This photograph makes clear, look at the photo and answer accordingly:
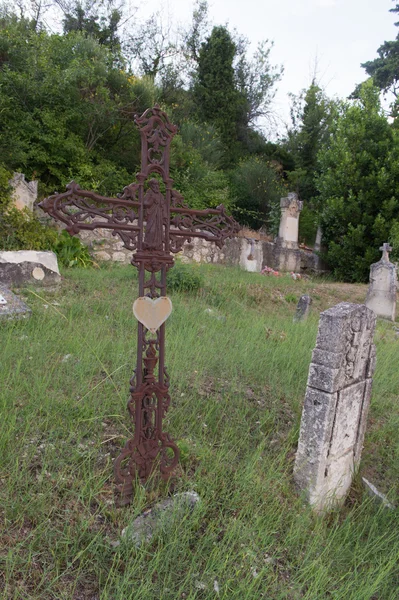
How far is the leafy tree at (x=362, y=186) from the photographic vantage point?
11.6 m

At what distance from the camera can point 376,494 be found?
250 centimetres

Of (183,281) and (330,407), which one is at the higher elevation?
(183,281)

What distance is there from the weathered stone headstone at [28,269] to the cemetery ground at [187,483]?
5.52 feet

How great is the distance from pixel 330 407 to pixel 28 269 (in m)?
4.43

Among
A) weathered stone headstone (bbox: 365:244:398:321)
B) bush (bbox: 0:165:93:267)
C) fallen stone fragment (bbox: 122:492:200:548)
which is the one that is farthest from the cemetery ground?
weathered stone headstone (bbox: 365:244:398:321)

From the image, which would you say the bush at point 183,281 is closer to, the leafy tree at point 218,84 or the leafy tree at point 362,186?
the leafy tree at point 362,186

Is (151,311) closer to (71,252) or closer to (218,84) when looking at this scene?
(71,252)

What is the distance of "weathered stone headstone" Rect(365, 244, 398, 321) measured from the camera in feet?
28.7

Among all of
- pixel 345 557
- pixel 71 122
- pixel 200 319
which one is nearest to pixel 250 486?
pixel 345 557

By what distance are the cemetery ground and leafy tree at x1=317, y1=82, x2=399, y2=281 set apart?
885cm

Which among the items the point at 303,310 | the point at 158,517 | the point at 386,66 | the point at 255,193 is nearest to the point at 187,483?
the point at 158,517

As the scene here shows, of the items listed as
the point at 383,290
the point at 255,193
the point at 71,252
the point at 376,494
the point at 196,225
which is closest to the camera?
the point at 196,225

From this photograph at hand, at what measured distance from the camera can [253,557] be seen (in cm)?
173

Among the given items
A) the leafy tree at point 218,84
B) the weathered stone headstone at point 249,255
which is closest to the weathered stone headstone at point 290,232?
the weathered stone headstone at point 249,255
